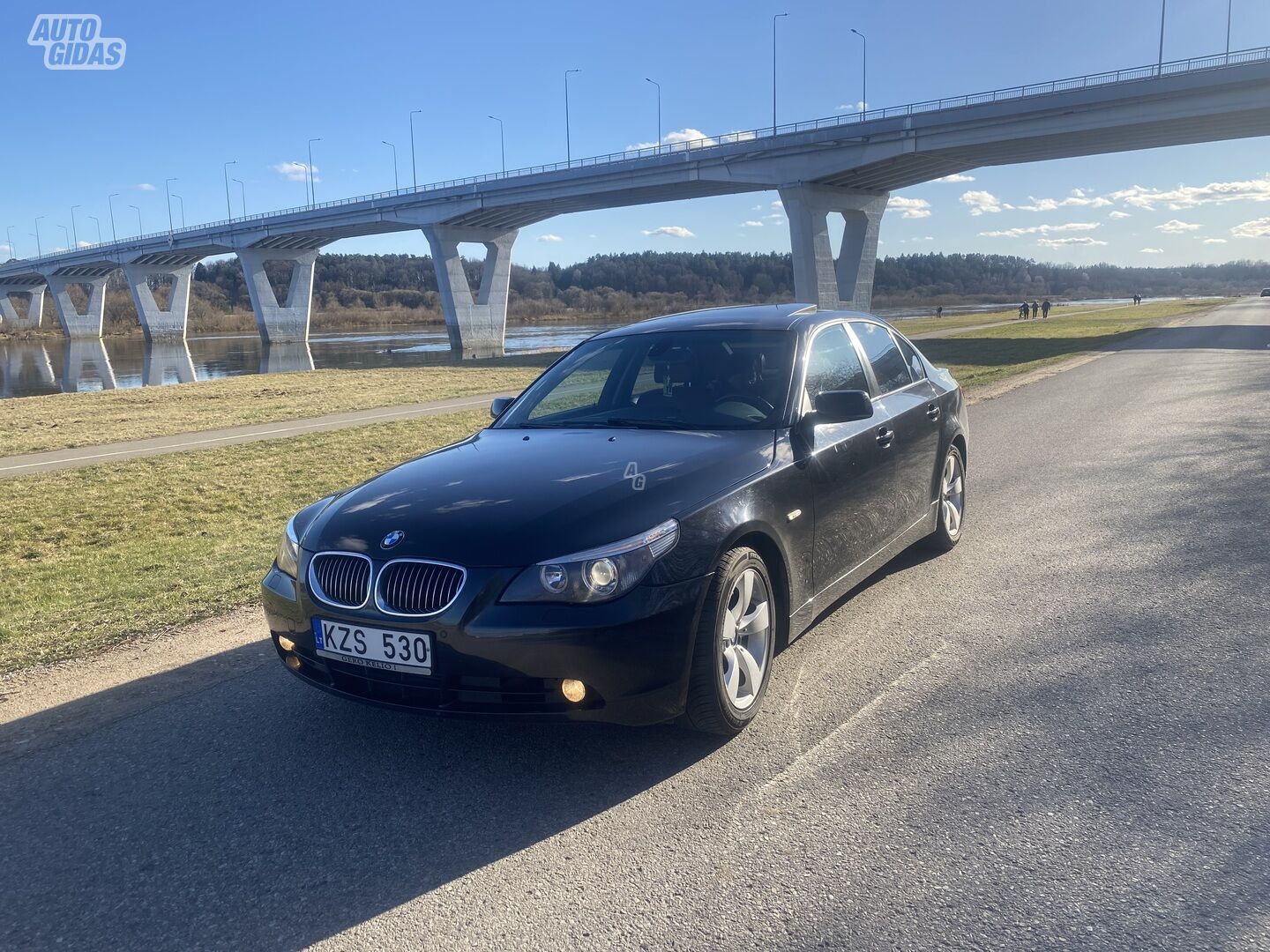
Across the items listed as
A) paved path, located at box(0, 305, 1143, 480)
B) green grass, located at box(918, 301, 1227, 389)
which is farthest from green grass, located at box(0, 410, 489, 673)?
green grass, located at box(918, 301, 1227, 389)

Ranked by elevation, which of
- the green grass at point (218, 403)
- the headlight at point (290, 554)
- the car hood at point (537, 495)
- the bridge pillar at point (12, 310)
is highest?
the bridge pillar at point (12, 310)

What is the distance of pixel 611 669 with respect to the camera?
3.22 meters

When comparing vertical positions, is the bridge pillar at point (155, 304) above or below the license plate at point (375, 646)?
above

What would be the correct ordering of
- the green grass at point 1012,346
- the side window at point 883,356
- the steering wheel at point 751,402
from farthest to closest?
the green grass at point 1012,346 < the side window at point 883,356 < the steering wheel at point 751,402

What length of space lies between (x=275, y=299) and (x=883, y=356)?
80.8 metres

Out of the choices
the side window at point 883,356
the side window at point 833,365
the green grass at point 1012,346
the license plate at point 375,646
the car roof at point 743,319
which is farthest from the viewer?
the green grass at point 1012,346

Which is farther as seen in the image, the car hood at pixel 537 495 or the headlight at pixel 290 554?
the headlight at pixel 290 554

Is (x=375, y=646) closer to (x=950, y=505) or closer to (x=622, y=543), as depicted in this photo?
(x=622, y=543)

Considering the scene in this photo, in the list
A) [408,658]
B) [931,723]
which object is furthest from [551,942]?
[931,723]

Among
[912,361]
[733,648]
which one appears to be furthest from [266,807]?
[912,361]

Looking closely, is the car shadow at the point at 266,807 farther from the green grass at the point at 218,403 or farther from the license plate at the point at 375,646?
the green grass at the point at 218,403

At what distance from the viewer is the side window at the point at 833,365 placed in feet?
15.8

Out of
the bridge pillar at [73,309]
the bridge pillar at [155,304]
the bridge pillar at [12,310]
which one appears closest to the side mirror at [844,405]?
the bridge pillar at [155,304]

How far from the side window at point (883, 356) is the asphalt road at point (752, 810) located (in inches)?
53.5
